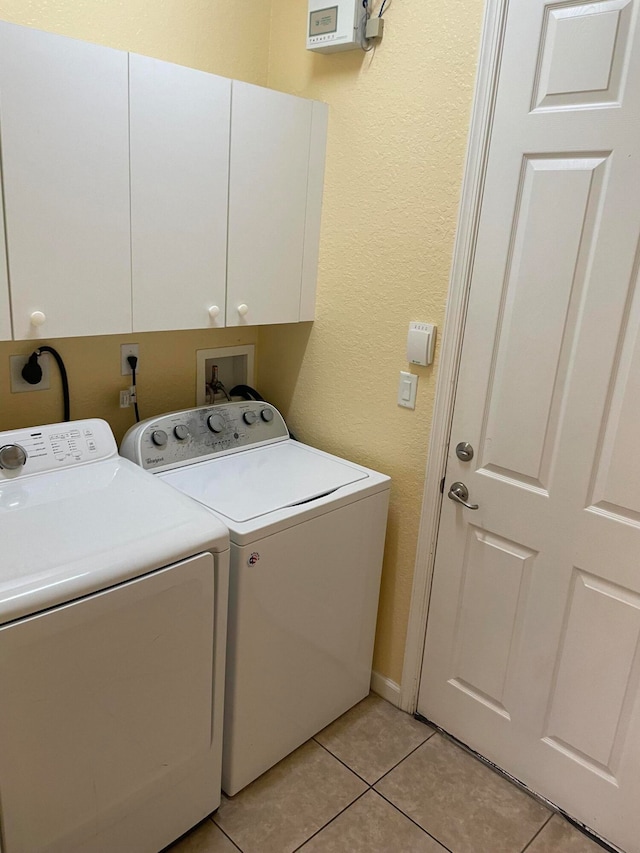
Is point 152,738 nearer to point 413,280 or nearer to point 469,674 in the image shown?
point 469,674

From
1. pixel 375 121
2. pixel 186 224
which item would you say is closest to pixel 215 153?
pixel 186 224

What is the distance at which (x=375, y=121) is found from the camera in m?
1.92

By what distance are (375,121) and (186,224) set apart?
2.20 ft

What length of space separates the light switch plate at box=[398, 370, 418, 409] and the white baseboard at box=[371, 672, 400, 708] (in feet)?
3.28

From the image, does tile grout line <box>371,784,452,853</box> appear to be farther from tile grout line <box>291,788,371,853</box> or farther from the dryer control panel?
the dryer control panel

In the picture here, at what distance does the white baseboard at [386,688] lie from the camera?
2.23m

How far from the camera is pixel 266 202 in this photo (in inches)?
76.7

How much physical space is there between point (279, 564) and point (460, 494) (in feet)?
1.93

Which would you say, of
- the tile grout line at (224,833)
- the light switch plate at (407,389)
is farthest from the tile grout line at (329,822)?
the light switch plate at (407,389)

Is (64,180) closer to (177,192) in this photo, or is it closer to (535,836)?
(177,192)

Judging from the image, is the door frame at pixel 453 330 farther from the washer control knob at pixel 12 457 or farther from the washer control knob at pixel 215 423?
the washer control knob at pixel 12 457

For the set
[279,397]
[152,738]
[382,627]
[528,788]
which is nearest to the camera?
[152,738]

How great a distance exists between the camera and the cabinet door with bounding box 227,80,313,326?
184 centimetres

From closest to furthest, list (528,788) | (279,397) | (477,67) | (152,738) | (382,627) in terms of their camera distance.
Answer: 1. (152,738)
2. (477,67)
3. (528,788)
4. (382,627)
5. (279,397)
